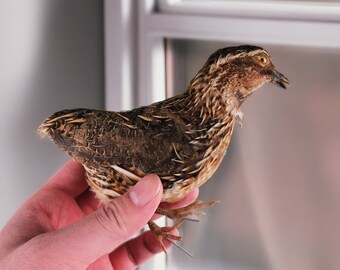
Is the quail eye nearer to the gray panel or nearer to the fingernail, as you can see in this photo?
the fingernail

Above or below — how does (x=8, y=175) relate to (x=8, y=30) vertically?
below

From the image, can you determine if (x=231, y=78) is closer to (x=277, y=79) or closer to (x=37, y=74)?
(x=277, y=79)

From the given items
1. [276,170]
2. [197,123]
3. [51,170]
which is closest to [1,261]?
[197,123]

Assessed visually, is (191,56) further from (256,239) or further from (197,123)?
(197,123)

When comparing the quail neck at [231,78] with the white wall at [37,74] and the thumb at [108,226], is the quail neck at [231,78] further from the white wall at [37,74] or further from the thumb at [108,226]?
the white wall at [37,74]

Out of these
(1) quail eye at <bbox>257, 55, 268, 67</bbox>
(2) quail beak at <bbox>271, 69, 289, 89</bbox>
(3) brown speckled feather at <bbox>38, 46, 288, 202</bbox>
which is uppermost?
(1) quail eye at <bbox>257, 55, 268, 67</bbox>

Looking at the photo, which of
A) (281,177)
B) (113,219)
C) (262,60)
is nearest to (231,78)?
(262,60)

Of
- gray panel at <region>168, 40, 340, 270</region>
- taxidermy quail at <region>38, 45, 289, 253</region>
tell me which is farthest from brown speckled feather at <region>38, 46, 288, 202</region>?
gray panel at <region>168, 40, 340, 270</region>
